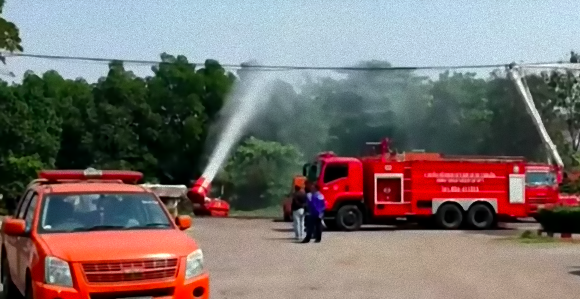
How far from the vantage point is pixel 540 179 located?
109ft

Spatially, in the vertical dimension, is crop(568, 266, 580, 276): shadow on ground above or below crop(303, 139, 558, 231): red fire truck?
below

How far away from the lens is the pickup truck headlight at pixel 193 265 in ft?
30.7

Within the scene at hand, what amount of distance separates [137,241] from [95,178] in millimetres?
2812

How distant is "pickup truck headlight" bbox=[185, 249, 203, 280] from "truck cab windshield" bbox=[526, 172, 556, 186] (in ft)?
81.9

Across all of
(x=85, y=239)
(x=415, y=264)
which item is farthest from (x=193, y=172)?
(x=85, y=239)

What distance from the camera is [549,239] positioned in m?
23.7

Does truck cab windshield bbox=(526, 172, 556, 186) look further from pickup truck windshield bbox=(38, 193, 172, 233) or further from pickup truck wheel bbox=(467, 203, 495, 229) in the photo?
pickup truck windshield bbox=(38, 193, 172, 233)

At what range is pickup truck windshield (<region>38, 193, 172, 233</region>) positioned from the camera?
33.4ft

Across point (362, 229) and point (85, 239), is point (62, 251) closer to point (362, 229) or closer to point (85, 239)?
point (85, 239)

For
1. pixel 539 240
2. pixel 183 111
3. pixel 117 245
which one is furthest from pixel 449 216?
pixel 183 111

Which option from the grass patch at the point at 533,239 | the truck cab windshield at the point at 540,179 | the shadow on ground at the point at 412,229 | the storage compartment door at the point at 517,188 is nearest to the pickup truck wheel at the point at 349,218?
the shadow on ground at the point at 412,229

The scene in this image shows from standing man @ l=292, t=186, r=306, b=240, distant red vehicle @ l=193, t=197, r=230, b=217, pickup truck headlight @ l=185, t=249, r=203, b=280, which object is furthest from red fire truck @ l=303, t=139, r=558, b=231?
pickup truck headlight @ l=185, t=249, r=203, b=280

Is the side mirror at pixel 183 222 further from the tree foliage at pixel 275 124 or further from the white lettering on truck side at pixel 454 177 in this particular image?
the tree foliage at pixel 275 124

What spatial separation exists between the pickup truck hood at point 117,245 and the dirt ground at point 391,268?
289 centimetres
